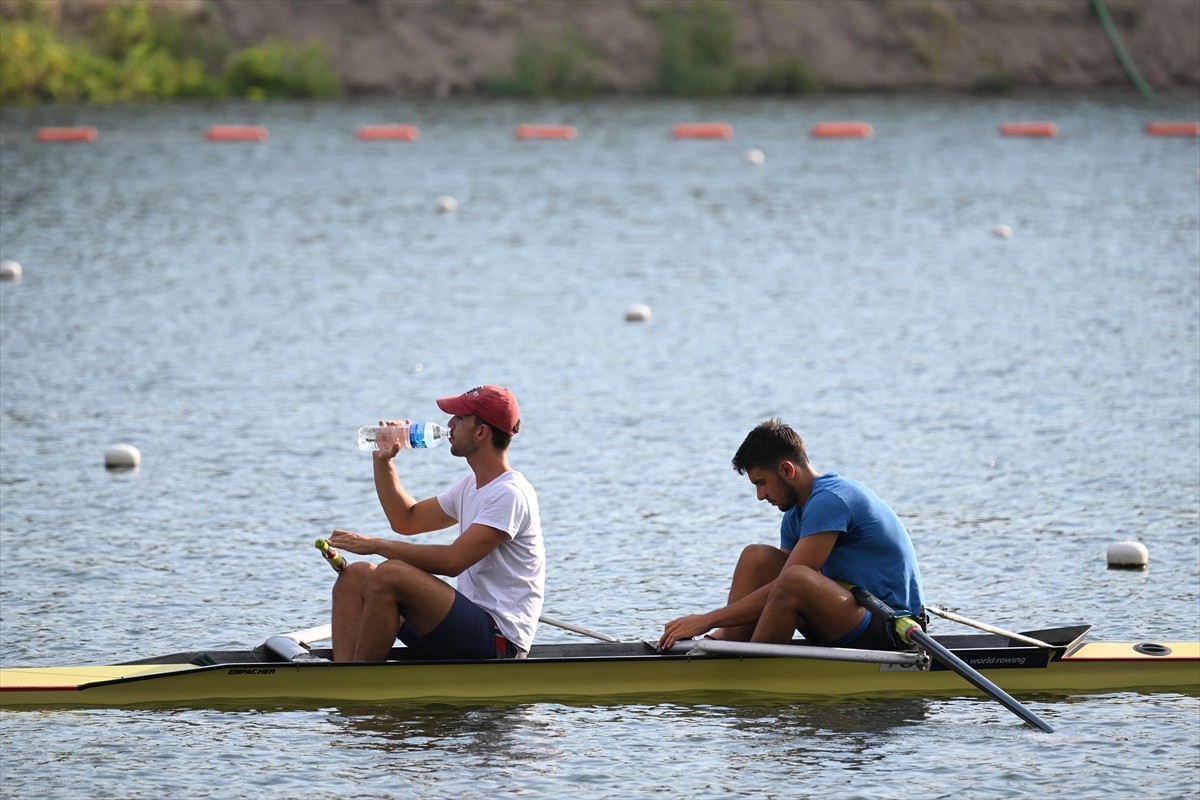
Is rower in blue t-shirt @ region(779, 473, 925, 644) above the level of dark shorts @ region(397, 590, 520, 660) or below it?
above

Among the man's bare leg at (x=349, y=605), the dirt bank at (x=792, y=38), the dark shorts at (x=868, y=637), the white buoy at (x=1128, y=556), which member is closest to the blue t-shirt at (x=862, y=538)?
the dark shorts at (x=868, y=637)

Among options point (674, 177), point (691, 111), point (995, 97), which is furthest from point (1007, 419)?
point (995, 97)

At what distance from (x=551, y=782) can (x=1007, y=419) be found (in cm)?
827

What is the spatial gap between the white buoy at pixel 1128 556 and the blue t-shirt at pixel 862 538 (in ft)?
9.63

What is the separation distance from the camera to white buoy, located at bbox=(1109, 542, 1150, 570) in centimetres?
1160

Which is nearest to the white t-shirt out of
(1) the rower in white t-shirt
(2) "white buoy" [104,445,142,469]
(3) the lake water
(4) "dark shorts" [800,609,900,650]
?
(1) the rower in white t-shirt

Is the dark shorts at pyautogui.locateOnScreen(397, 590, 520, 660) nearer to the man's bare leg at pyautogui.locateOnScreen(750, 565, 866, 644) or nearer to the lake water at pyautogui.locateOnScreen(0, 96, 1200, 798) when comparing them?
the lake water at pyautogui.locateOnScreen(0, 96, 1200, 798)

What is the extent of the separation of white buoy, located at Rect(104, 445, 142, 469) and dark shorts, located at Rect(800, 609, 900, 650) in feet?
22.9

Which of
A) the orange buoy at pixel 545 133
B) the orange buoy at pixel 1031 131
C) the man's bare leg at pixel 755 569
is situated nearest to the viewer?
the man's bare leg at pixel 755 569

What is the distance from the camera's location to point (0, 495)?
1352 cm

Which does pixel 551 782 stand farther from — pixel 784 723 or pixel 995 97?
pixel 995 97

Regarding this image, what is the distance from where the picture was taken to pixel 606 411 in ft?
53.3

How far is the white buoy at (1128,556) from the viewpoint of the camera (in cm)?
1160

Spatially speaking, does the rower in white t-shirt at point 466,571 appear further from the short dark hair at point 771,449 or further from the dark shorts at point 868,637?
the dark shorts at point 868,637
